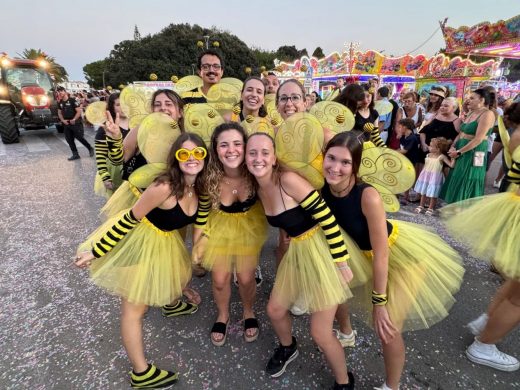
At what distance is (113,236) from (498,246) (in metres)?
2.40

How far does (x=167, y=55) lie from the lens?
3581cm

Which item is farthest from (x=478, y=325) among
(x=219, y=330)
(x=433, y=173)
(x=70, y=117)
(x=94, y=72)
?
(x=94, y=72)

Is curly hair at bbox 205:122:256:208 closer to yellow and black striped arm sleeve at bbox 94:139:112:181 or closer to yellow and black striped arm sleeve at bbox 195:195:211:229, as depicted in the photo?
yellow and black striped arm sleeve at bbox 195:195:211:229

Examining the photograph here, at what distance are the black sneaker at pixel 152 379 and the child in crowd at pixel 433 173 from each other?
4.20 m

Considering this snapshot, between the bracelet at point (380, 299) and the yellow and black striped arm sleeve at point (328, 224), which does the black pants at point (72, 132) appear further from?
the bracelet at point (380, 299)

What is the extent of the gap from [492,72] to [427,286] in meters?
18.9

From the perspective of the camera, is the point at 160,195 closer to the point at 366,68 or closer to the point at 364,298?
the point at 364,298

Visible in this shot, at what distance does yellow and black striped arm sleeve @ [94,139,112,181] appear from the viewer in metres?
3.00

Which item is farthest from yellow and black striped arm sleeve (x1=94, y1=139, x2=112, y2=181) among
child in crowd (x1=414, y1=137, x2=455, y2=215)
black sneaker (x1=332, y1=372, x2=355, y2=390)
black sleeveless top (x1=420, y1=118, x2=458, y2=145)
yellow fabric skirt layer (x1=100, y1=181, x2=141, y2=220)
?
black sleeveless top (x1=420, y1=118, x2=458, y2=145)

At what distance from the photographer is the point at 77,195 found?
17.9 ft

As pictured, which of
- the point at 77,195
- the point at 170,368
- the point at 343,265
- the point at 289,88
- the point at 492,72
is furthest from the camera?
the point at 492,72

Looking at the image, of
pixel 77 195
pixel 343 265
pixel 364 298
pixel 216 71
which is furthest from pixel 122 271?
pixel 77 195

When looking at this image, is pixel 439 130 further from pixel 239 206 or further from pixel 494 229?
pixel 239 206

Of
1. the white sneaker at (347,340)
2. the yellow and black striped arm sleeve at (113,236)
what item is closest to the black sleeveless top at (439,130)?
the white sneaker at (347,340)
